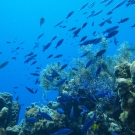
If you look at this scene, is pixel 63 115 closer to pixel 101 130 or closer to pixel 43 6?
pixel 101 130

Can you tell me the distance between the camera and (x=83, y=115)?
8.58 m

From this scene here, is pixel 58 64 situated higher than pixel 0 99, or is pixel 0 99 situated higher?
pixel 58 64

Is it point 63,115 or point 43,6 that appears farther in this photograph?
point 43,6

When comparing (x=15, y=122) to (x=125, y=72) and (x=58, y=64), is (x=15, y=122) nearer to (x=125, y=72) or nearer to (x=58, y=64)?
(x=58, y=64)

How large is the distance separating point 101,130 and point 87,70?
500 cm

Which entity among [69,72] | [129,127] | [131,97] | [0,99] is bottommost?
[129,127]

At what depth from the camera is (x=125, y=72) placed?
787 cm

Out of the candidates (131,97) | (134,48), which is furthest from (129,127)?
(134,48)

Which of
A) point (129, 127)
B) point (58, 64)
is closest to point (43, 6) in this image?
point (58, 64)

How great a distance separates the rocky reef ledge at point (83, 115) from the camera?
21.4 feet

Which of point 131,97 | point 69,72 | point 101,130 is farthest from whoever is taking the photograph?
point 69,72

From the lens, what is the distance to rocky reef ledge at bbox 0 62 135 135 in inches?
257

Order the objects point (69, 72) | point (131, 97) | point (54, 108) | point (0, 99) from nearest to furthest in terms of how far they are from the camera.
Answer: point (131, 97)
point (54, 108)
point (0, 99)
point (69, 72)

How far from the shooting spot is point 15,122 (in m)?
12.0
